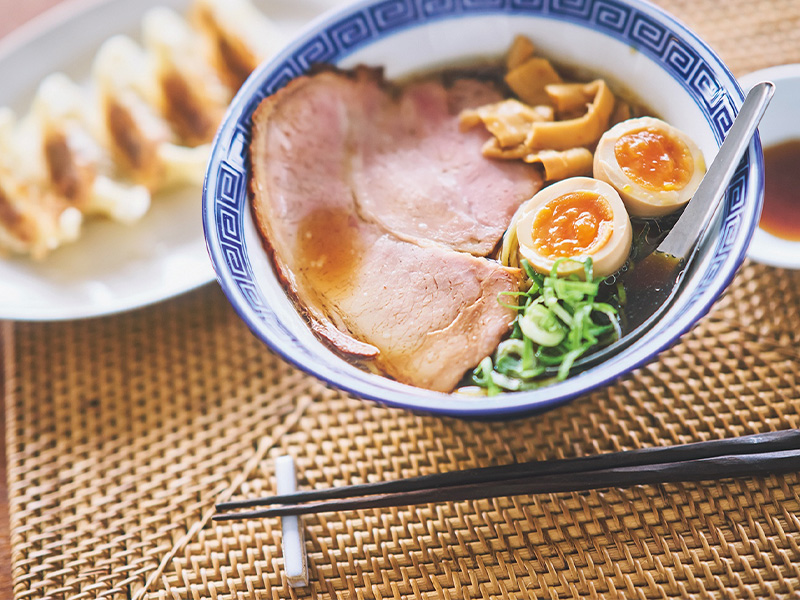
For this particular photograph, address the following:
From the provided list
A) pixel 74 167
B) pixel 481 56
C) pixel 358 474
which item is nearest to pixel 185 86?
pixel 74 167

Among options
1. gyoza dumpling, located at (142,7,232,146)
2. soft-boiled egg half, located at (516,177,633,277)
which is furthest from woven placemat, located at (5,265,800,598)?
gyoza dumpling, located at (142,7,232,146)

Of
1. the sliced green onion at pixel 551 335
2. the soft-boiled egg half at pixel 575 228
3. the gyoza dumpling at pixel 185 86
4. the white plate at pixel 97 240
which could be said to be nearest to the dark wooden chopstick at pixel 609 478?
the sliced green onion at pixel 551 335

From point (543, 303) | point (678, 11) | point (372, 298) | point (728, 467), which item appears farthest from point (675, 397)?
point (678, 11)

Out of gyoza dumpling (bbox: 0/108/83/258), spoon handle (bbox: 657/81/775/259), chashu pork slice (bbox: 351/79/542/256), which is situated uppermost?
gyoza dumpling (bbox: 0/108/83/258)

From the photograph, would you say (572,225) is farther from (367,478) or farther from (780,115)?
(780,115)

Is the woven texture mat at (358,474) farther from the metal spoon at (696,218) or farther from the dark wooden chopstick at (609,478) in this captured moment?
the metal spoon at (696,218)

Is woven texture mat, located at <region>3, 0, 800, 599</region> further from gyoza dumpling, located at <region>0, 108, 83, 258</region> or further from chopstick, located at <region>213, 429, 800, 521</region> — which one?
gyoza dumpling, located at <region>0, 108, 83, 258</region>
